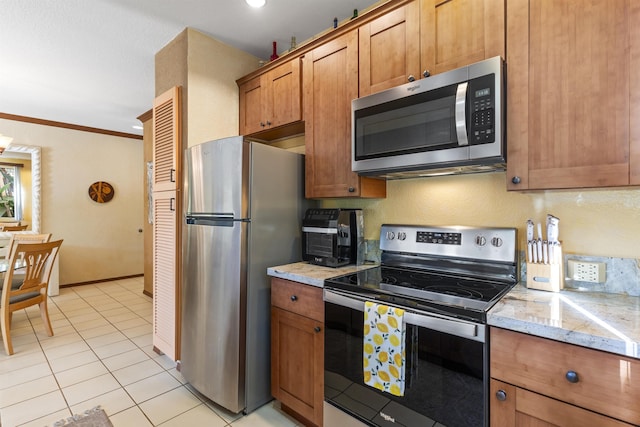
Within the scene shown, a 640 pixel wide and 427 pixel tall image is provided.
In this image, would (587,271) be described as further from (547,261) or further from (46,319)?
(46,319)

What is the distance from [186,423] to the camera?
1857 mm

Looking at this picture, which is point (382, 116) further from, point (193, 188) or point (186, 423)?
point (186, 423)

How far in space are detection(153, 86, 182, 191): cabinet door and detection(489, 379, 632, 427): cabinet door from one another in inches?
94.6

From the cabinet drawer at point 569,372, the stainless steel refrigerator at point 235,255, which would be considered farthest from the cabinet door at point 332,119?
the cabinet drawer at point 569,372

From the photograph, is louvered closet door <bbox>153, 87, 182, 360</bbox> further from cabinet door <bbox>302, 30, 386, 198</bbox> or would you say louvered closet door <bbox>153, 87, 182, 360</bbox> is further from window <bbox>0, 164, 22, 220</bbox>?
window <bbox>0, 164, 22, 220</bbox>

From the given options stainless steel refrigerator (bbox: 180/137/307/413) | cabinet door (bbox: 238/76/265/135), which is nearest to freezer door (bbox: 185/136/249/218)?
stainless steel refrigerator (bbox: 180/137/307/413)

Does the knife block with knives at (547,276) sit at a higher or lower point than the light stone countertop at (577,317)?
higher

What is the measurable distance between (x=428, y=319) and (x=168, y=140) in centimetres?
240

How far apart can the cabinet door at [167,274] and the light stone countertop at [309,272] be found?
1.04m

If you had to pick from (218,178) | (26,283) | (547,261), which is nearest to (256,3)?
(218,178)

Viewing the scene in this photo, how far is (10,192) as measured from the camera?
524cm

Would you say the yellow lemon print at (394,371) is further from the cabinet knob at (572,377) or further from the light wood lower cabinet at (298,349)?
the cabinet knob at (572,377)

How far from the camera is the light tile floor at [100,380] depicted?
1912mm

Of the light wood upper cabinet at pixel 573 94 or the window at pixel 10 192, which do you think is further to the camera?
the window at pixel 10 192
